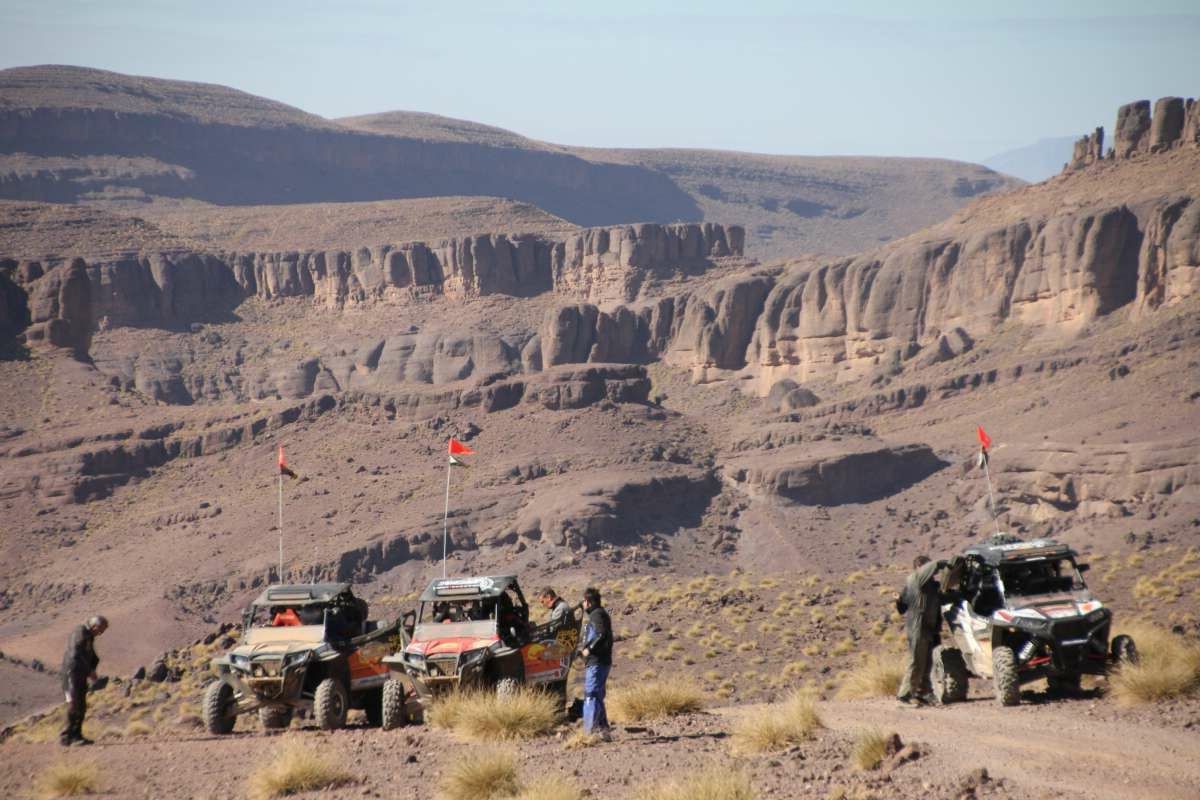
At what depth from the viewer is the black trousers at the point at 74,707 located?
2125cm

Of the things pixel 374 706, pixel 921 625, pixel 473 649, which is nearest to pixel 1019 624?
pixel 921 625

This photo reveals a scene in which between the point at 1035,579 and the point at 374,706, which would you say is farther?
the point at 374,706

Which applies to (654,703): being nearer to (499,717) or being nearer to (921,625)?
(499,717)

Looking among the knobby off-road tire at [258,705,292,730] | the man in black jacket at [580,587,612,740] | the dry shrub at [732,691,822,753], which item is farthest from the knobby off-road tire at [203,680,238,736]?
the dry shrub at [732,691,822,753]

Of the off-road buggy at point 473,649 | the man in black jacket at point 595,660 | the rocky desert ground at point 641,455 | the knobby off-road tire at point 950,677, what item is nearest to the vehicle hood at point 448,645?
the off-road buggy at point 473,649

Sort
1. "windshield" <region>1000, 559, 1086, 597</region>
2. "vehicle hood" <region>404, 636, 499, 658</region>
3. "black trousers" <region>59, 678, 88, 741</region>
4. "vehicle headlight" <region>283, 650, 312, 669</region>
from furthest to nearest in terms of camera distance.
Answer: "vehicle headlight" <region>283, 650, 312, 669</region> < "black trousers" <region>59, 678, 88, 741</region> < "vehicle hood" <region>404, 636, 499, 658</region> < "windshield" <region>1000, 559, 1086, 597</region>

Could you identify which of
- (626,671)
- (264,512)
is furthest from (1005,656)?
(264,512)

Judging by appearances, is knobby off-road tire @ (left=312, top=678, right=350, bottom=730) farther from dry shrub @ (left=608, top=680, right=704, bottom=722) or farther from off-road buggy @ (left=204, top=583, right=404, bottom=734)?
dry shrub @ (left=608, top=680, right=704, bottom=722)

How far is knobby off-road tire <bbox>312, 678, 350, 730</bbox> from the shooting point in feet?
69.1

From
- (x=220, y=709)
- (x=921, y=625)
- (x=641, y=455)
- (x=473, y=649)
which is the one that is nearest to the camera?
(x=921, y=625)

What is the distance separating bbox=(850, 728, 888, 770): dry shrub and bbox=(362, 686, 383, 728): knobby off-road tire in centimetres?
898

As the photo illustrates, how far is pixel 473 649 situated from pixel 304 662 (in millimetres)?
2569

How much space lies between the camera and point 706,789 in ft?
44.6

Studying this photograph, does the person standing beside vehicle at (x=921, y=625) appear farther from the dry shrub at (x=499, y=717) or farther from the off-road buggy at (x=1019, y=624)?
the dry shrub at (x=499, y=717)
